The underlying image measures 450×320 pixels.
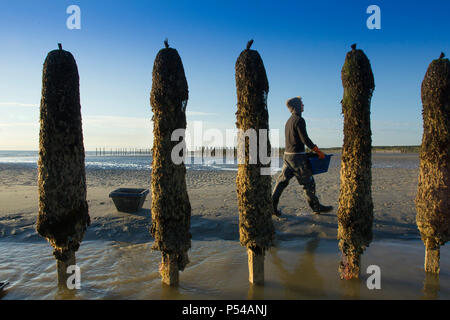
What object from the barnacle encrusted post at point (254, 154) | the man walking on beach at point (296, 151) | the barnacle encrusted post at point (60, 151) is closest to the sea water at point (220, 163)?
the man walking on beach at point (296, 151)

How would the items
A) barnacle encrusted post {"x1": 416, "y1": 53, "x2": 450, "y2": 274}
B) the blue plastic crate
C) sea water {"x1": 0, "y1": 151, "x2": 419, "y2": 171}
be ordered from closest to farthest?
barnacle encrusted post {"x1": 416, "y1": 53, "x2": 450, "y2": 274} < the blue plastic crate < sea water {"x1": 0, "y1": 151, "x2": 419, "y2": 171}

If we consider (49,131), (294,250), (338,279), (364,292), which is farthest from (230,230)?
(49,131)

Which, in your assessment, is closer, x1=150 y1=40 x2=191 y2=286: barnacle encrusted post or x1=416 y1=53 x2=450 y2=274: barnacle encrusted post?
x1=150 y1=40 x2=191 y2=286: barnacle encrusted post

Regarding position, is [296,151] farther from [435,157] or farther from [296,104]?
[435,157]

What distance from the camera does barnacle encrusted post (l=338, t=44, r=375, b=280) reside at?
3.92 meters

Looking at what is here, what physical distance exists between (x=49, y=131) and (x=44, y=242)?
3.86m

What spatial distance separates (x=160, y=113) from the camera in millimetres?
3738

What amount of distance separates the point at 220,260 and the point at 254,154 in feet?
8.13

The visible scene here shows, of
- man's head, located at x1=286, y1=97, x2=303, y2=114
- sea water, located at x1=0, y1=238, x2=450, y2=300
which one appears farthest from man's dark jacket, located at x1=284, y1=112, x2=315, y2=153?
sea water, located at x1=0, y1=238, x2=450, y2=300

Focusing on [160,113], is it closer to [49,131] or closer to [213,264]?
[49,131]

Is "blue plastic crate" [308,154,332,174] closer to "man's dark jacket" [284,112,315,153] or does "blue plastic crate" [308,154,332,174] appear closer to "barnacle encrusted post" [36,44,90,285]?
"man's dark jacket" [284,112,315,153]

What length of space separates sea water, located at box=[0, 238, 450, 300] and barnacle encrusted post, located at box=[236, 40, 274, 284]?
0.91m

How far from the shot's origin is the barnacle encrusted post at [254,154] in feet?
12.3

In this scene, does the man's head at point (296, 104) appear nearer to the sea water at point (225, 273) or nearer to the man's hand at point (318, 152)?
the man's hand at point (318, 152)
